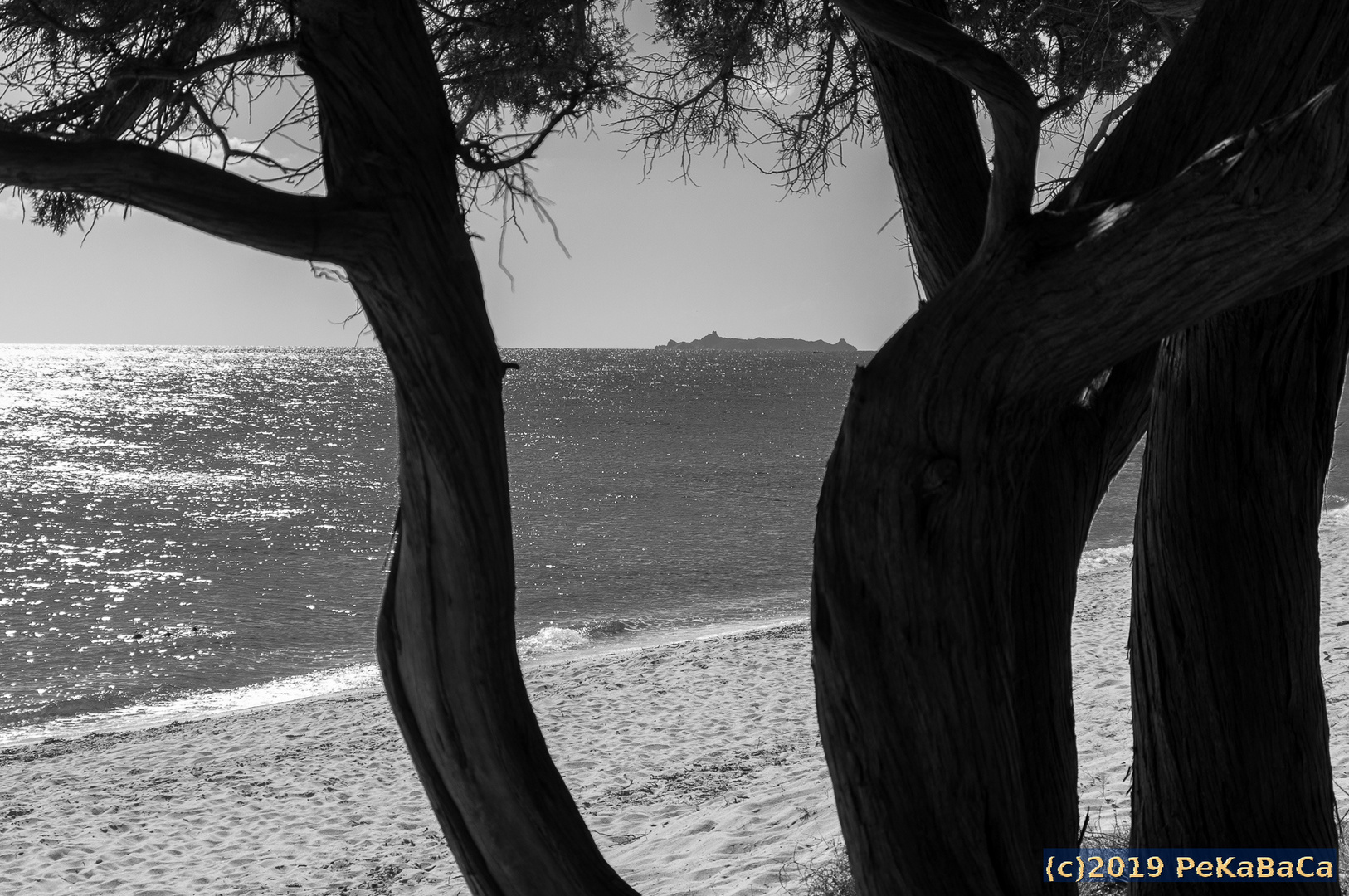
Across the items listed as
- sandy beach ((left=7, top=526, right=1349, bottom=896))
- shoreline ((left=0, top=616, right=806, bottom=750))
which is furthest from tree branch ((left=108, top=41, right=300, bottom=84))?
shoreline ((left=0, top=616, right=806, bottom=750))

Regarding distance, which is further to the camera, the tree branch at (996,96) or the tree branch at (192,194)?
the tree branch at (996,96)

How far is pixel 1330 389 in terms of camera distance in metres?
2.49

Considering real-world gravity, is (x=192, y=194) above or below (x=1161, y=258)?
above

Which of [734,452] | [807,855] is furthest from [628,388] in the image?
[807,855]

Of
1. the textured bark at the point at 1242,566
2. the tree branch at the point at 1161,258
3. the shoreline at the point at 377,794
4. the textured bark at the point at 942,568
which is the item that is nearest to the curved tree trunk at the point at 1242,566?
the textured bark at the point at 1242,566

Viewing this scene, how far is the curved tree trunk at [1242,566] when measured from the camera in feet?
7.95

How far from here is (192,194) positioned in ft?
5.72

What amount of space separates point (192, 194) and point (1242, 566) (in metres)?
2.22

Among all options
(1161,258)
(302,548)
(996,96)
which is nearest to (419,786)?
(996,96)

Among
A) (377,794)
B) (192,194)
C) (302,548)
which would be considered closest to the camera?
(192,194)

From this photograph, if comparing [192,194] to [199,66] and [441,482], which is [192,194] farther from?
[199,66]

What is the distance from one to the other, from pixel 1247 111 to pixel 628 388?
320 ft

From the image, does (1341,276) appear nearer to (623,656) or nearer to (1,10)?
(1,10)

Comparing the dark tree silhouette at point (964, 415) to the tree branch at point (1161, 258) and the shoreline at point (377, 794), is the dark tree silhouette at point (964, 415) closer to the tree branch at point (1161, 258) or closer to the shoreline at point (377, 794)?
the tree branch at point (1161, 258)
